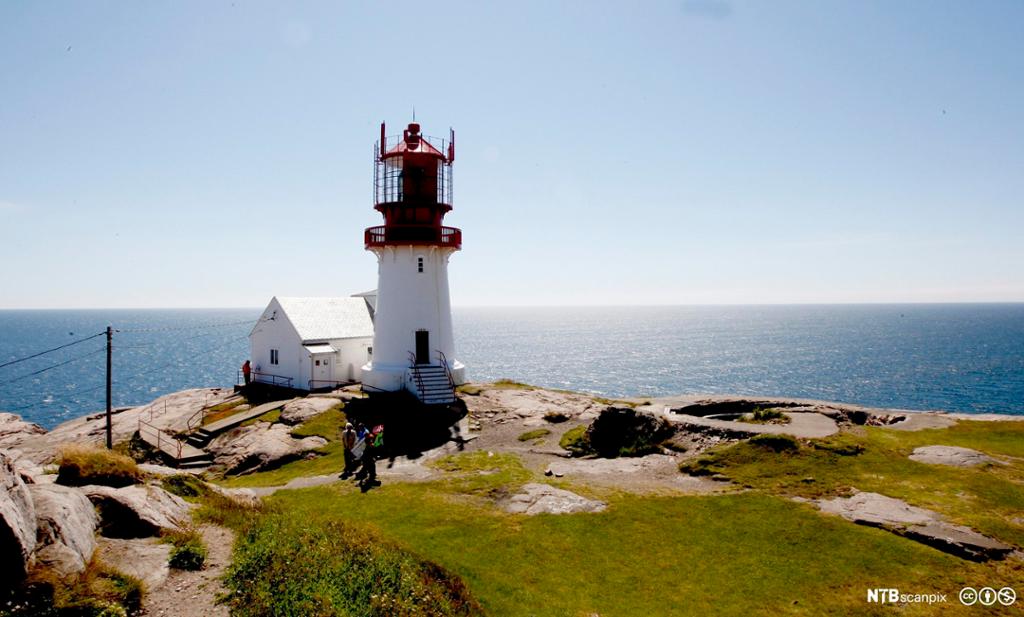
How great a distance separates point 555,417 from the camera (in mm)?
30219

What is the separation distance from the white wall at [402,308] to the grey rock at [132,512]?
73.1ft

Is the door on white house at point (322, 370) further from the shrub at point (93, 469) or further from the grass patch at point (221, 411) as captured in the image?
the shrub at point (93, 469)

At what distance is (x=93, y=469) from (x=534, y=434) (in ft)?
61.8

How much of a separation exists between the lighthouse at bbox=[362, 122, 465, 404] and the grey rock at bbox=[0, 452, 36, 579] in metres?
25.5

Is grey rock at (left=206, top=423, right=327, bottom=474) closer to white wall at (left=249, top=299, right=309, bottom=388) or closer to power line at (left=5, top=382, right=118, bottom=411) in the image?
white wall at (left=249, top=299, right=309, bottom=388)

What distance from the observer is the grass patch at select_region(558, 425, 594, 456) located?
2401cm

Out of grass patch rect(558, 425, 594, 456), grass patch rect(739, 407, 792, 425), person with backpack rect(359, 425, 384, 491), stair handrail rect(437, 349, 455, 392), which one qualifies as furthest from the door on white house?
grass patch rect(739, 407, 792, 425)

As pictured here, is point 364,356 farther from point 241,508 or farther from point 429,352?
point 241,508

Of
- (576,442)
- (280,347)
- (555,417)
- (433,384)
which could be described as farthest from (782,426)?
(280,347)

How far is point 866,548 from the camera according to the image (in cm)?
1288

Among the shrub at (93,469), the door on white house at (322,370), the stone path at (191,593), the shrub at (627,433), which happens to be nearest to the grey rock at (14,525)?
the stone path at (191,593)

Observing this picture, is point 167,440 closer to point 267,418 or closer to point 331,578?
point 267,418

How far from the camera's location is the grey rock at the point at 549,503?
53.3 ft

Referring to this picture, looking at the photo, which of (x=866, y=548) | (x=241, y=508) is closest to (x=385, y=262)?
(x=241, y=508)
